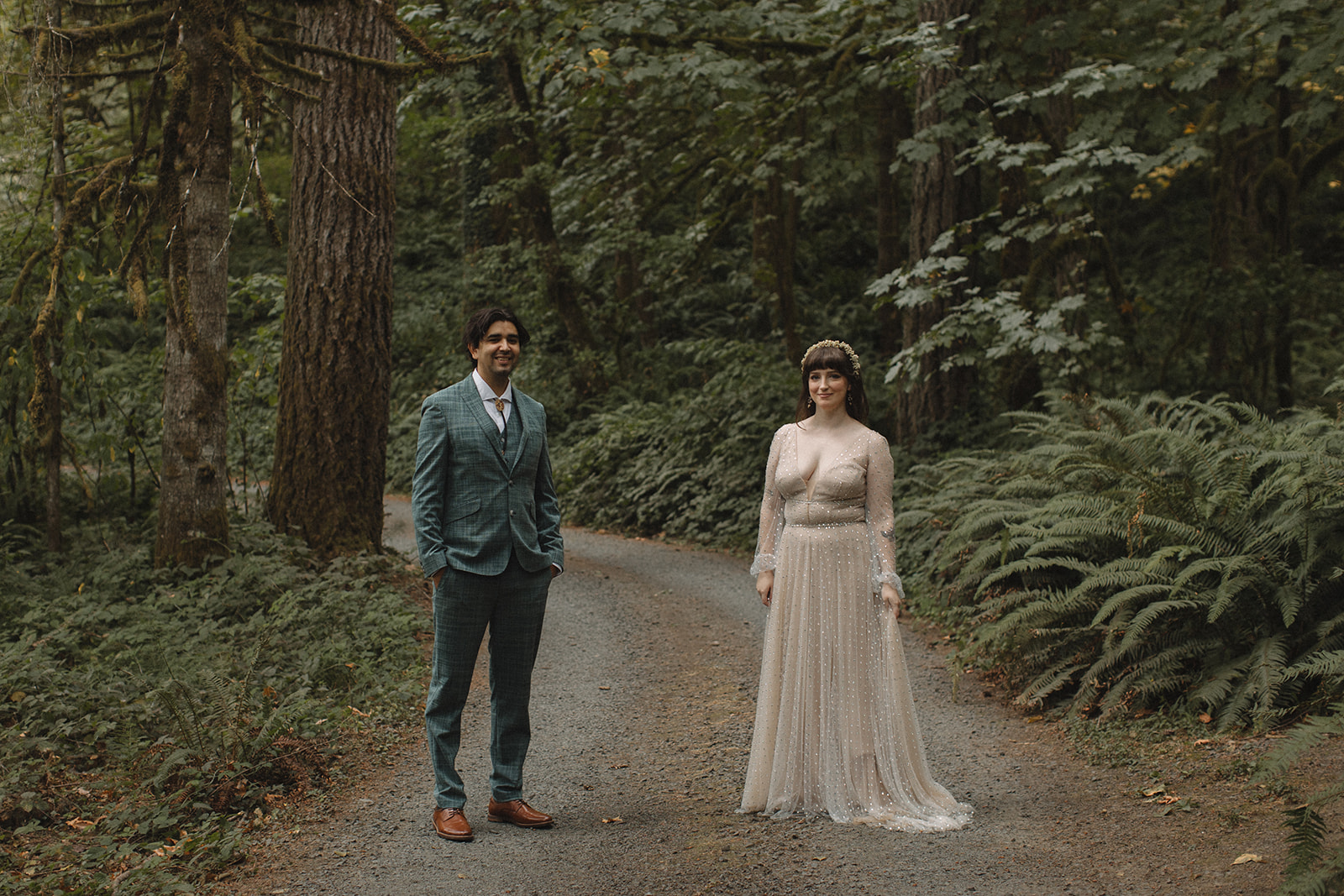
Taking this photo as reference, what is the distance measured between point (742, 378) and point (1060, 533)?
8876 millimetres

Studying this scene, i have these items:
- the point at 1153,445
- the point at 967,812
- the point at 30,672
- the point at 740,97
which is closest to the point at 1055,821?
the point at 967,812

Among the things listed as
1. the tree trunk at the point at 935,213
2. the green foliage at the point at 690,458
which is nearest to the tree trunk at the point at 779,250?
the green foliage at the point at 690,458

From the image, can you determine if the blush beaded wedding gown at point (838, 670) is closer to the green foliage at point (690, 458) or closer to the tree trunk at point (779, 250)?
the green foliage at point (690, 458)

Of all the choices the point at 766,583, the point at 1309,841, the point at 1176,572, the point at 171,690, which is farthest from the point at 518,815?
the point at 1176,572

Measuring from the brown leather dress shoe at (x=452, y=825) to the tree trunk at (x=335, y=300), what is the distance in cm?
489

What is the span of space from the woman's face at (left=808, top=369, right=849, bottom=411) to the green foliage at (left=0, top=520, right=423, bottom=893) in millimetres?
3110

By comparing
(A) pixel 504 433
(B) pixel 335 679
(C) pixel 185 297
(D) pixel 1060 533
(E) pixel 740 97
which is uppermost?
(E) pixel 740 97

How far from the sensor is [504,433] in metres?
4.42

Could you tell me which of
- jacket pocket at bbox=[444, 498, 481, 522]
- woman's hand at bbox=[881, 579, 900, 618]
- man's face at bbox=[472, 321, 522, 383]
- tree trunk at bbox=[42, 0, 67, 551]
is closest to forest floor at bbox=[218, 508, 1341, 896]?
woman's hand at bbox=[881, 579, 900, 618]

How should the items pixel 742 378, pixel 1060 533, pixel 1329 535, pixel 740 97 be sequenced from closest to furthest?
1. pixel 1329 535
2. pixel 1060 533
3. pixel 740 97
4. pixel 742 378

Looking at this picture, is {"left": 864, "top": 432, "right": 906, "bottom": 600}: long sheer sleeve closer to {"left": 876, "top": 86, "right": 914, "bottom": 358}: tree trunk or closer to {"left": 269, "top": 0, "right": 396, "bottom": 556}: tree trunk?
{"left": 269, "top": 0, "right": 396, "bottom": 556}: tree trunk

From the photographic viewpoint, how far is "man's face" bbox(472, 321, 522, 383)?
14.4ft

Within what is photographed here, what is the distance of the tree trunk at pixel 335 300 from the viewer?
862cm

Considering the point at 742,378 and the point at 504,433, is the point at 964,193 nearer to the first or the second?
the point at 742,378
